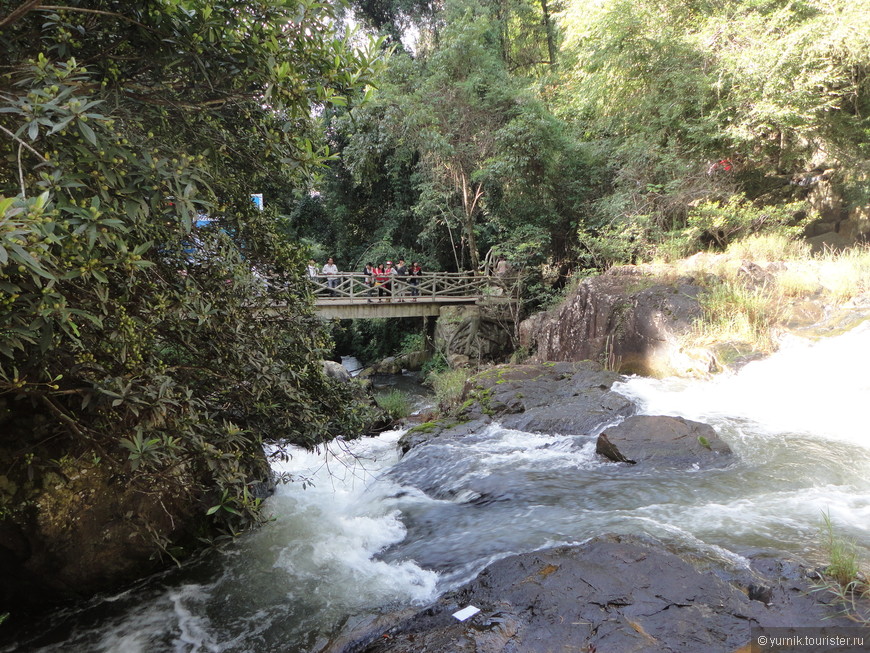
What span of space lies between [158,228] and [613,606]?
3.34 metres

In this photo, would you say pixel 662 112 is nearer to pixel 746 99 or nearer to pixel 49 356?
pixel 746 99

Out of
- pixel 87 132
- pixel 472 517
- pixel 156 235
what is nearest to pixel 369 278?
pixel 472 517

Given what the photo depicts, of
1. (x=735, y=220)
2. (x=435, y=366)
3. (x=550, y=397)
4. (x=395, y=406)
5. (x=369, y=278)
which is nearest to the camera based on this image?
(x=550, y=397)

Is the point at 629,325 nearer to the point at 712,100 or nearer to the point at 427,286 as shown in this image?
the point at 712,100

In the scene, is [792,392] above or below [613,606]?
below

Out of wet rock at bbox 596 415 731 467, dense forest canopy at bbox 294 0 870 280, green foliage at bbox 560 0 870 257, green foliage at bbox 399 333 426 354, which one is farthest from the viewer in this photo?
green foliage at bbox 399 333 426 354

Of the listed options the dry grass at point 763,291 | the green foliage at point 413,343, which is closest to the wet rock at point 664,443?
the dry grass at point 763,291

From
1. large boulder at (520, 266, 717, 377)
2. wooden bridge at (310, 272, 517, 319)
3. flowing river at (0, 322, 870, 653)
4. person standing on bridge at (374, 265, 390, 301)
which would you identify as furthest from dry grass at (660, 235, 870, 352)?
person standing on bridge at (374, 265, 390, 301)

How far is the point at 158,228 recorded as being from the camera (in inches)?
114

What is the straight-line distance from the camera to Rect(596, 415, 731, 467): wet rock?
19.2ft

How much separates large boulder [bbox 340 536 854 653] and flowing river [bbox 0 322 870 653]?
385 mm

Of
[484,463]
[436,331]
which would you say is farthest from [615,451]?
[436,331]

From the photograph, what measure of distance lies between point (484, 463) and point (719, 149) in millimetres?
10226

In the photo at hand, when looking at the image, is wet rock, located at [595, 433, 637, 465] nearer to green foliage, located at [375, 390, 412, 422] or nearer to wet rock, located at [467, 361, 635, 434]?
wet rock, located at [467, 361, 635, 434]
